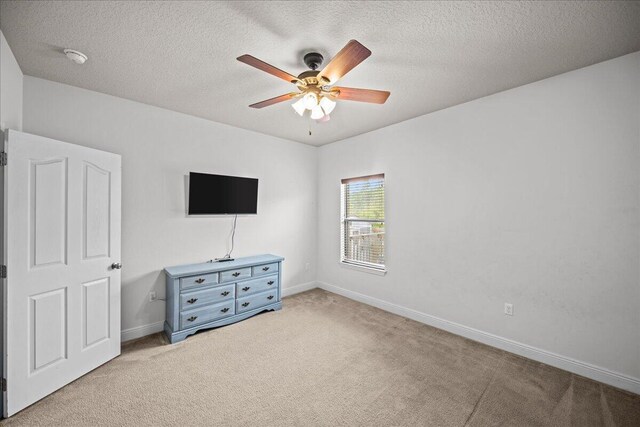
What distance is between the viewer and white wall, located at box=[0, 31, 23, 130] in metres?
1.92

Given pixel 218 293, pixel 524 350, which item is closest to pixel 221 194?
pixel 218 293

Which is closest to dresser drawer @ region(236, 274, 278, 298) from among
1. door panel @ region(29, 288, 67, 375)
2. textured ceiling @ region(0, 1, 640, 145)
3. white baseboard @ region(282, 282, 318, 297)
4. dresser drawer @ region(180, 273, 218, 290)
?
dresser drawer @ region(180, 273, 218, 290)

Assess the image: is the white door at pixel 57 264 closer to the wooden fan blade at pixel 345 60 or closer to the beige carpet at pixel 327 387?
the beige carpet at pixel 327 387

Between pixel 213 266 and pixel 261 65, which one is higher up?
pixel 261 65

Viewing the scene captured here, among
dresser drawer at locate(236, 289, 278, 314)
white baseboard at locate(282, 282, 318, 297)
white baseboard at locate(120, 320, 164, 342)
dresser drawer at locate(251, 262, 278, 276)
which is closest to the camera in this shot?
white baseboard at locate(120, 320, 164, 342)

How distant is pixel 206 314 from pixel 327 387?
1.73 metres

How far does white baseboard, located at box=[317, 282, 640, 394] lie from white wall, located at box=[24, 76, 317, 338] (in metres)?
2.23

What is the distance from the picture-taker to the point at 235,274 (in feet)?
11.3

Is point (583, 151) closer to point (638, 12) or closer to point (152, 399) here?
point (638, 12)

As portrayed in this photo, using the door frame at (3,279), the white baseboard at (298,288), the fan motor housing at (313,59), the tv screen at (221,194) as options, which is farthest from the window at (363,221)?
the door frame at (3,279)

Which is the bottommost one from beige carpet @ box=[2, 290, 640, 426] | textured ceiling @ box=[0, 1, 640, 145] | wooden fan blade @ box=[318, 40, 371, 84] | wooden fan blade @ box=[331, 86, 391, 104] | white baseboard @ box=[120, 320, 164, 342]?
beige carpet @ box=[2, 290, 640, 426]

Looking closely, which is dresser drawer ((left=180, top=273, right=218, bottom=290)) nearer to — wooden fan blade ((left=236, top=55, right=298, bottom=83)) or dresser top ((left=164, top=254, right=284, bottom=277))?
dresser top ((left=164, top=254, right=284, bottom=277))

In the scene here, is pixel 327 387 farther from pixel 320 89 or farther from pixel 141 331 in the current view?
pixel 320 89

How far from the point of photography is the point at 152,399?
6.67 feet
